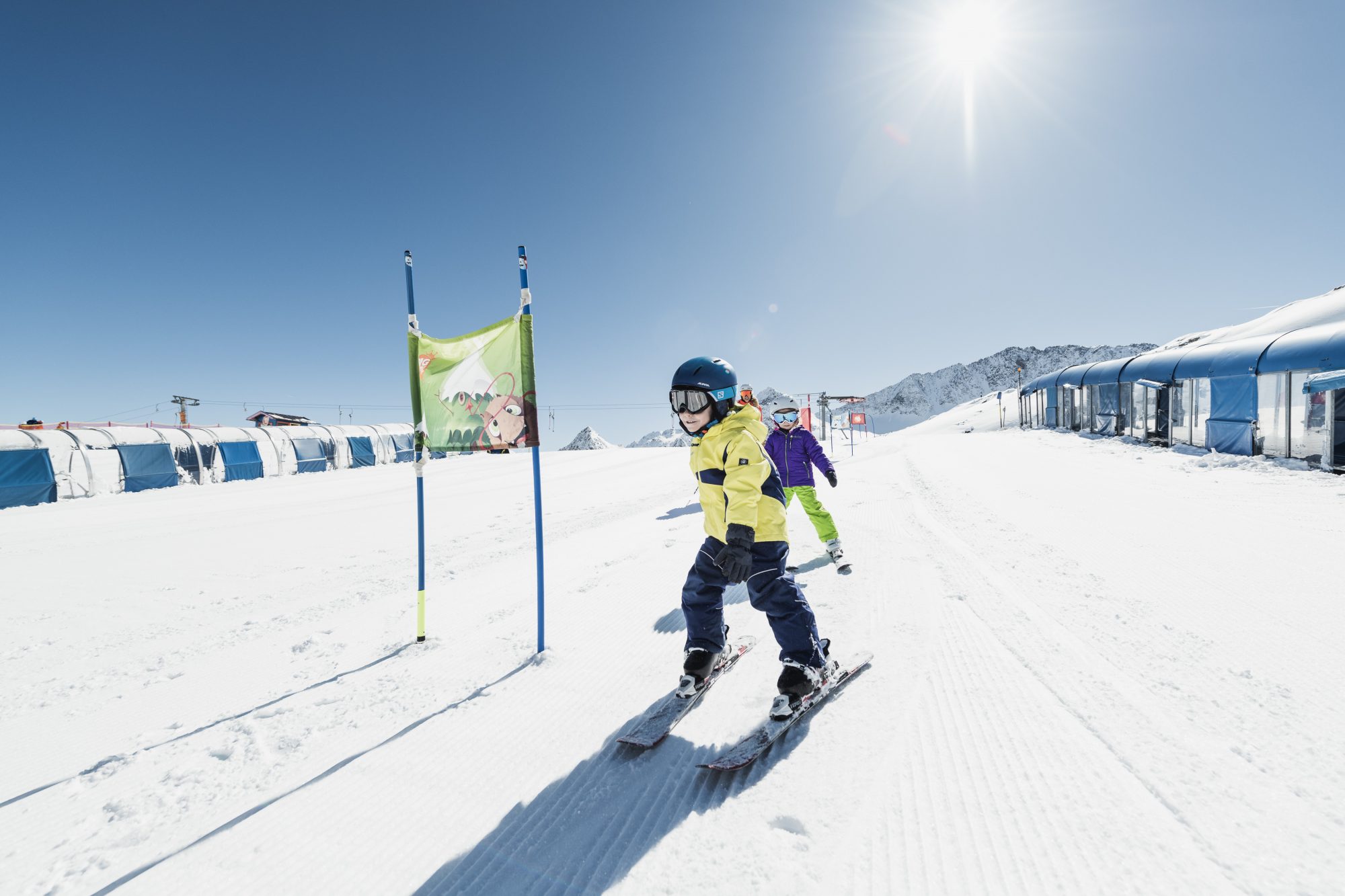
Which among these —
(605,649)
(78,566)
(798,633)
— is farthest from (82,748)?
(78,566)

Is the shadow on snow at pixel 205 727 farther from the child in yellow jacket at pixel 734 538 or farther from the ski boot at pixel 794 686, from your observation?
the ski boot at pixel 794 686

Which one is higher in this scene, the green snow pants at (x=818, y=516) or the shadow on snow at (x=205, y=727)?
the green snow pants at (x=818, y=516)

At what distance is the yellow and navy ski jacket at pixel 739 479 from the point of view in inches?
110

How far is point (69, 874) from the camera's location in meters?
1.99

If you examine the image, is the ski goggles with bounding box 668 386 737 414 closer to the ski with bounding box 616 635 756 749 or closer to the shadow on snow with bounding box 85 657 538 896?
the ski with bounding box 616 635 756 749

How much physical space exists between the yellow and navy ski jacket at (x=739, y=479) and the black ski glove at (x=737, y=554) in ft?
0.21

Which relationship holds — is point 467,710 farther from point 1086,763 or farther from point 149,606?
point 149,606

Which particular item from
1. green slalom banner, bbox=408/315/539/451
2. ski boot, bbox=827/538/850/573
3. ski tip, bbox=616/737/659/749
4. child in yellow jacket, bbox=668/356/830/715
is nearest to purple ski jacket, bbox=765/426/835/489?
ski boot, bbox=827/538/850/573

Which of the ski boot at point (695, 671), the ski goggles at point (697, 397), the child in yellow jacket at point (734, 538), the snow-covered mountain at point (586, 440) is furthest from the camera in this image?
the snow-covered mountain at point (586, 440)

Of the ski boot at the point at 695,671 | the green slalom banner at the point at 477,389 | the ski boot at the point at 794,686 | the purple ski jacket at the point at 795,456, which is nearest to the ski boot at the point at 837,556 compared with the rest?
the purple ski jacket at the point at 795,456

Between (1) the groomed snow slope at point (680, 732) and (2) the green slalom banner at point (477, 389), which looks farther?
(2) the green slalom banner at point (477, 389)

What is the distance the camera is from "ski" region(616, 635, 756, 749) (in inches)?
101

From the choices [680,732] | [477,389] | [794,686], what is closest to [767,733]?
[794,686]

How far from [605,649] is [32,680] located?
434 cm
